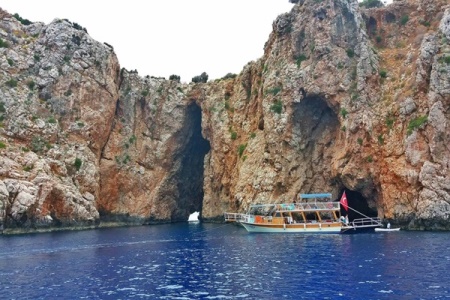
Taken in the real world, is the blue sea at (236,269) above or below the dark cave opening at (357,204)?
below

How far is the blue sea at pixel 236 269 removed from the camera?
2577 cm

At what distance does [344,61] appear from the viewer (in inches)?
2854

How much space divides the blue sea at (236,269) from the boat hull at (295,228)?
913 centimetres

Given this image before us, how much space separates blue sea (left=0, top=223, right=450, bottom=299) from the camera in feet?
84.5

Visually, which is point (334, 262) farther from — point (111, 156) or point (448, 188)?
point (111, 156)

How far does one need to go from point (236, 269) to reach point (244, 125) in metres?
57.7

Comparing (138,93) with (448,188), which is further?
(138,93)

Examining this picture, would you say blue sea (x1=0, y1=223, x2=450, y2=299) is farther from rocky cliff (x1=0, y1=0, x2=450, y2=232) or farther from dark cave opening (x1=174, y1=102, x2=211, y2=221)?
dark cave opening (x1=174, y1=102, x2=211, y2=221)

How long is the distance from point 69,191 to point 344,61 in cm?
5433

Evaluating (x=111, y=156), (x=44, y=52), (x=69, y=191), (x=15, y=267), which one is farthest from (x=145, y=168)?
(x=15, y=267)

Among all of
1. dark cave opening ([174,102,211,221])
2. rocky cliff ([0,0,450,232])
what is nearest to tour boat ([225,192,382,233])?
rocky cliff ([0,0,450,232])

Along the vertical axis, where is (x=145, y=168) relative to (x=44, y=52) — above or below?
below

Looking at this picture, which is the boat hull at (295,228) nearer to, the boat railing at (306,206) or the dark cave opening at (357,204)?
the boat railing at (306,206)

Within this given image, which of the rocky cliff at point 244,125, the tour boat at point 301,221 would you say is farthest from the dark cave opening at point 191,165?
the tour boat at point 301,221
